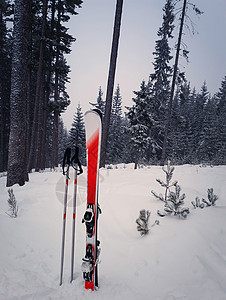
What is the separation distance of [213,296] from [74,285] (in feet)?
5.11

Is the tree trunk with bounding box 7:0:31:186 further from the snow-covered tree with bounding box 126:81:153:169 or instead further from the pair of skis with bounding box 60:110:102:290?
the snow-covered tree with bounding box 126:81:153:169

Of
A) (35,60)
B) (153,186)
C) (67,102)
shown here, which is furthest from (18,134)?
(35,60)

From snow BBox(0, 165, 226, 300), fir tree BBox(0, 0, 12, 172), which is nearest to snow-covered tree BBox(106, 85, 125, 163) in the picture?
fir tree BBox(0, 0, 12, 172)

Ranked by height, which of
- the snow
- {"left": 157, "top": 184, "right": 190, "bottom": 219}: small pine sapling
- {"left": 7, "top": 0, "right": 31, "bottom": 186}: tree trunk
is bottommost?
the snow

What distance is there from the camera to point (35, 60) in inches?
441

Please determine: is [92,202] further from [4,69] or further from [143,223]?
[4,69]

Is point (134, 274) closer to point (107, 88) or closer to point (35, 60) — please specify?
point (107, 88)

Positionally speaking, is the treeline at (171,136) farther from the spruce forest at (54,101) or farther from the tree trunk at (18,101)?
the tree trunk at (18,101)

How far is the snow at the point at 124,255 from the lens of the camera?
1772 millimetres

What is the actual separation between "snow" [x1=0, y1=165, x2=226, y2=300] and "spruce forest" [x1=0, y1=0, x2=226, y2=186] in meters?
3.11

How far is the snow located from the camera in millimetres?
1772

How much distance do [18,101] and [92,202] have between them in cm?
475

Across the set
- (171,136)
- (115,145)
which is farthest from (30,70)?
(171,136)

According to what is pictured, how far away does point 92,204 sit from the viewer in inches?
76.8
